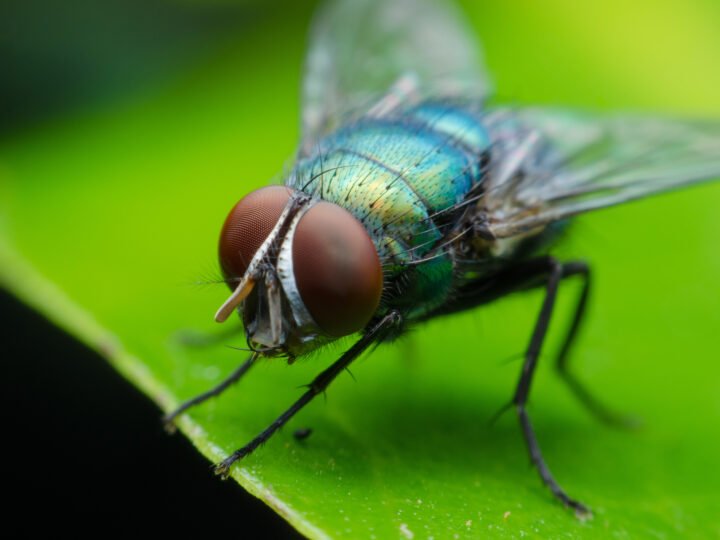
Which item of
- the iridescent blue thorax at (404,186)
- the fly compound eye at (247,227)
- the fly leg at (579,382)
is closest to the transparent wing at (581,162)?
the iridescent blue thorax at (404,186)

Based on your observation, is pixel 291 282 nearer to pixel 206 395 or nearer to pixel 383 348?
pixel 206 395

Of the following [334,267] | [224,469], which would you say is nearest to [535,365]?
[334,267]

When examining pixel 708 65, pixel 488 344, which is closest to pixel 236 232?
pixel 488 344

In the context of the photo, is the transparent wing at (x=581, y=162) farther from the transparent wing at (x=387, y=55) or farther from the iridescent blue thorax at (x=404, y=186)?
the transparent wing at (x=387, y=55)

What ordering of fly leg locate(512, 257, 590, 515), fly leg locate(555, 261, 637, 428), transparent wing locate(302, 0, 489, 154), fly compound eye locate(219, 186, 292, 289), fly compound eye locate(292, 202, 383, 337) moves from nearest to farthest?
fly compound eye locate(292, 202, 383, 337), fly compound eye locate(219, 186, 292, 289), fly leg locate(512, 257, 590, 515), fly leg locate(555, 261, 637, 428), transparent wing locate(302, 0, 489, 154)

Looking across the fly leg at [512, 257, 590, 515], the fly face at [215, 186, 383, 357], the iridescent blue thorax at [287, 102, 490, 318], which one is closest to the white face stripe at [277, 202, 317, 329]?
the fly face at [215, 186, 383, 357]

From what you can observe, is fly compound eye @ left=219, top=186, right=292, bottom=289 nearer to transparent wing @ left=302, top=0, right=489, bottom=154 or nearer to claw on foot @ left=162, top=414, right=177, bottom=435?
claw on foot @ left=162, top=414, right=177, bottom=435
